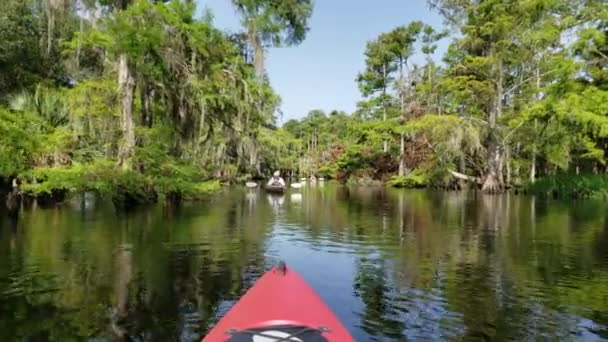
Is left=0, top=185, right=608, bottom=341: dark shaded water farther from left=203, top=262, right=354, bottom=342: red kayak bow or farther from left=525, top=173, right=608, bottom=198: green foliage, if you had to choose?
left=525, top=173, right=608, bottom=198: green foliage

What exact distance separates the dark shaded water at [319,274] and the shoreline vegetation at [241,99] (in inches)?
104

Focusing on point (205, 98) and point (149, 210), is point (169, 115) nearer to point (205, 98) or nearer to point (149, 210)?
point (205, 98)

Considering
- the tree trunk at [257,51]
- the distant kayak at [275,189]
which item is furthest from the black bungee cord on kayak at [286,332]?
the distant kayak at [275,189]

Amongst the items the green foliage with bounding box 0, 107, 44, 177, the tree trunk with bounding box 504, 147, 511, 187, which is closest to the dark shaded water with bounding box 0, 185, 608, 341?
the green foliage with bounding box 0, 107, 44, 177

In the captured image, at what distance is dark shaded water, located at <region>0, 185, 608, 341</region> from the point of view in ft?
20.6

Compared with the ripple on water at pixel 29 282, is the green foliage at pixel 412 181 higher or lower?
higher

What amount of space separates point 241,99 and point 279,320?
19820mm

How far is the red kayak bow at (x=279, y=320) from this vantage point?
4.09m

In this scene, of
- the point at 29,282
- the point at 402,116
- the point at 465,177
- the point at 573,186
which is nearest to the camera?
the point at 29,282

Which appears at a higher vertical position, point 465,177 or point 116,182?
point 465,177

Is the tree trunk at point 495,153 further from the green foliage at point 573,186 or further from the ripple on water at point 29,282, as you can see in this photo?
the ripple on water at point 29,282

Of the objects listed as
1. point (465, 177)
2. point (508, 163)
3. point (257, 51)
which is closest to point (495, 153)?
point (508, 163)

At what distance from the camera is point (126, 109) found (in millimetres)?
18609

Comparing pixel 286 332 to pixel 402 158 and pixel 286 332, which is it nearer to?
pixel 286 332
